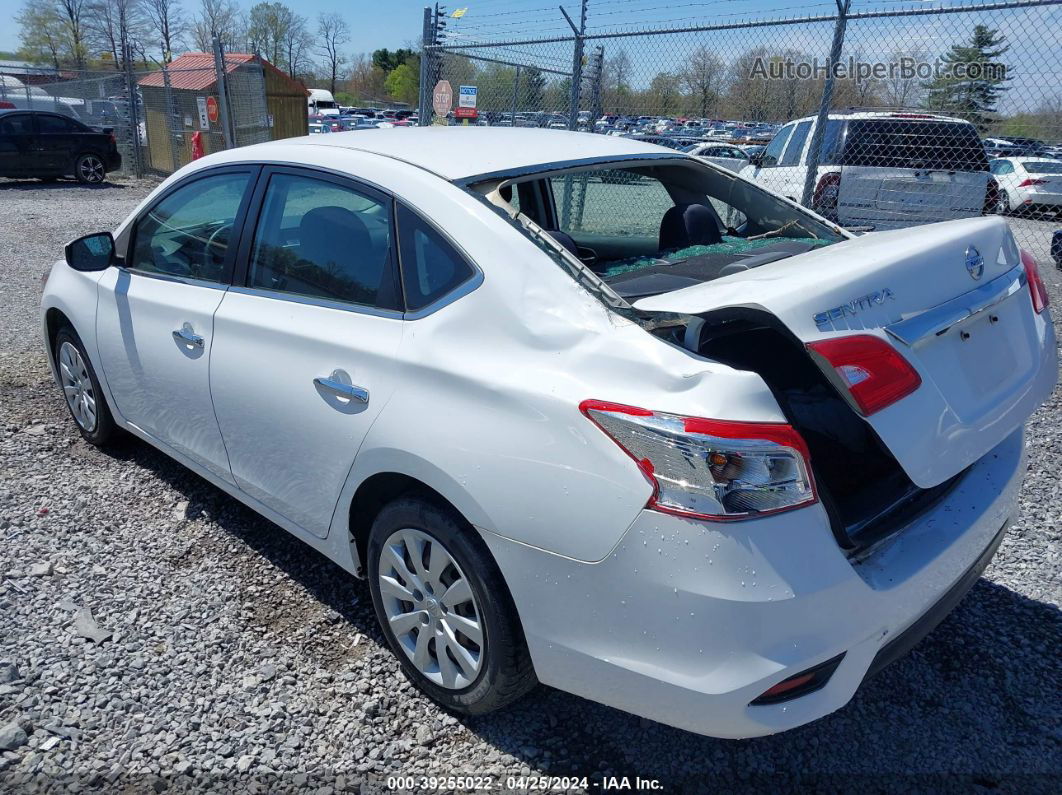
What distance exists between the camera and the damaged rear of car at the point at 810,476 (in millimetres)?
1804

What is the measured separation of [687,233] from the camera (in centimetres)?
340

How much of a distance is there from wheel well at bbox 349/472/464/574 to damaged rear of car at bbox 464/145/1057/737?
36 cm

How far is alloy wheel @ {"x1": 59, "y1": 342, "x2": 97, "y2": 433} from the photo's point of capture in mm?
4207

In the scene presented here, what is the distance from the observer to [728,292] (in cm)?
204

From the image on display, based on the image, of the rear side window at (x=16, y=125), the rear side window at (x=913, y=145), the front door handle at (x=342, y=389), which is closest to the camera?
the front door handle at (x=342, y=389)

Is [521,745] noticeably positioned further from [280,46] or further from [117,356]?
[280,46]

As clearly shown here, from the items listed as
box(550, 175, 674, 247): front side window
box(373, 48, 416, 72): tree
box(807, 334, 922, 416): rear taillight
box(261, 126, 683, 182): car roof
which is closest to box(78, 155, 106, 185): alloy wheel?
box(550, 175, 674, 247): front side window

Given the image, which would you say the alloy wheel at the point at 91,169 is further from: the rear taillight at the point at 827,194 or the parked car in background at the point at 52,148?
the rear taillight at the point at 827,194

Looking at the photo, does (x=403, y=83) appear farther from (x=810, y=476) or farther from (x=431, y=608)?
(x=810, y=476)

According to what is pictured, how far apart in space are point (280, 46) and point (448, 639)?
260 feet

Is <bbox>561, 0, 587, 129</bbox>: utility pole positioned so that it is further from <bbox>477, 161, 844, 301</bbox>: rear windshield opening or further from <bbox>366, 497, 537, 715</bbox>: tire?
<bbox>366, 497, 537, 715</bbox>: tire

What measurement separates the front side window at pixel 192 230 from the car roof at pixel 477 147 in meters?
0.22

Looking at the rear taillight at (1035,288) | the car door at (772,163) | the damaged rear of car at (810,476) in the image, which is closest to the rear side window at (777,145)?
the car door at (772,163)

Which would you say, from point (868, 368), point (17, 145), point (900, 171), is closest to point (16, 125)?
point (17, 145)
